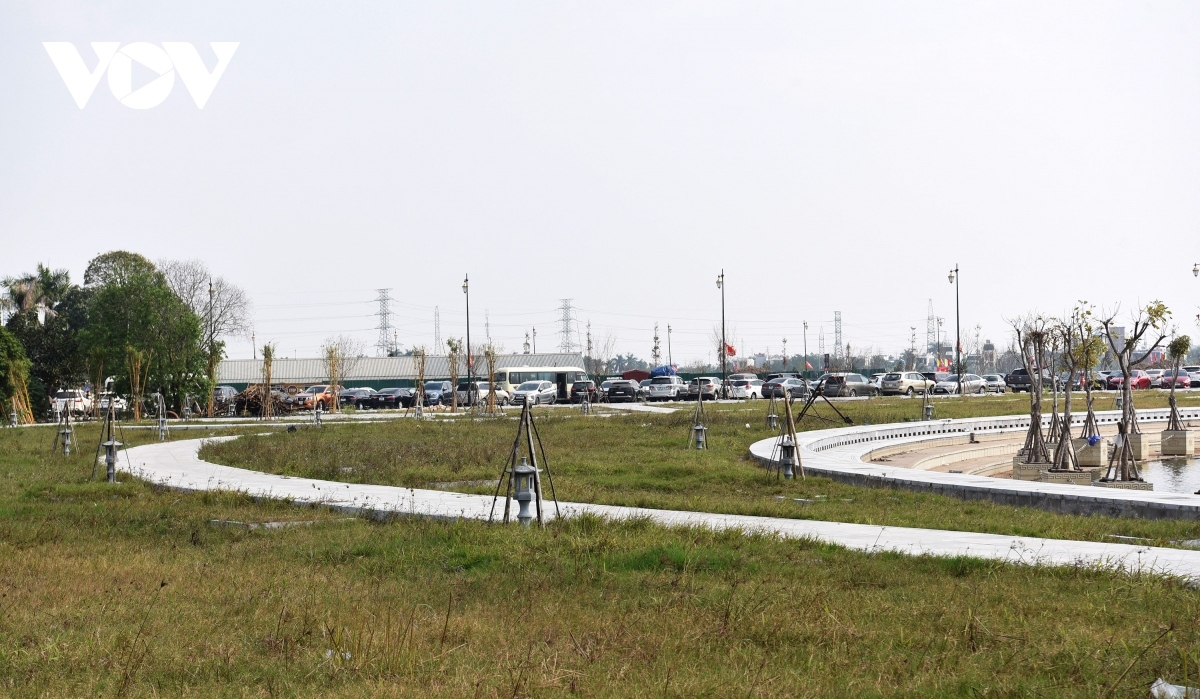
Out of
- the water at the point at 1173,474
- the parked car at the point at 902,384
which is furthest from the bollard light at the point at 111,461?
the parked car at the point at 902,384

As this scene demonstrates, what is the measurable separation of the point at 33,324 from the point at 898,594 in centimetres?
6142

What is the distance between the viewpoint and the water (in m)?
19.6

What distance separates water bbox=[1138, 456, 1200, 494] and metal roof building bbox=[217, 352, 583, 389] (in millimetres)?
61632

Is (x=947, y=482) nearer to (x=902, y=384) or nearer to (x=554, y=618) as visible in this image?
(x=554, y=618)

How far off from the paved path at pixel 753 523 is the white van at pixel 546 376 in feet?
153

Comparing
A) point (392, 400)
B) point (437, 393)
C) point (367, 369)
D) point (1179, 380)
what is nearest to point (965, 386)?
point (1179, 380)

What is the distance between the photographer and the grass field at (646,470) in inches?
442

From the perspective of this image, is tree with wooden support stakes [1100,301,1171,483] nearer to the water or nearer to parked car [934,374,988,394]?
the water

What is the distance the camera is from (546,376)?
7275cm

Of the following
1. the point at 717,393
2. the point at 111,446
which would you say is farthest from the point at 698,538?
the point at 717,393

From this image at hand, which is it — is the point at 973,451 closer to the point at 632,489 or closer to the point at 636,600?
the point at 632,489

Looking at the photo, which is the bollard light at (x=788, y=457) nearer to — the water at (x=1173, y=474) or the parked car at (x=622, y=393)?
the water at (x=1173, y=474)

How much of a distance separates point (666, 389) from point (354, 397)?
61.2 ft

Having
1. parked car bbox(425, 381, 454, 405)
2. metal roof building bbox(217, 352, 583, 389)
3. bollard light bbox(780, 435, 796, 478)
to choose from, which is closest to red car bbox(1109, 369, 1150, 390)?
metal roof building bbox(217, 352, 583, 389)
